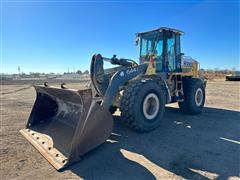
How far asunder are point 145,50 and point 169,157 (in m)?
4.17

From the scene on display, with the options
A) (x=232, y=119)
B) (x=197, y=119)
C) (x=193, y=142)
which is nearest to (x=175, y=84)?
(x=197, y=119)

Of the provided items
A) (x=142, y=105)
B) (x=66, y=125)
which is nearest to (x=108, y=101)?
(x=142, y=105)

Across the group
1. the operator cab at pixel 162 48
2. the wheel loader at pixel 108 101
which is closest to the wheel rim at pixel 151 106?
the wheel loader at pixel 108 101

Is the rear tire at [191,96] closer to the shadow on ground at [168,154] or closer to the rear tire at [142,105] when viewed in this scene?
the shadow on ground at [168,154]

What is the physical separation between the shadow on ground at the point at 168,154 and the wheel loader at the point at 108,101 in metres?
0.31

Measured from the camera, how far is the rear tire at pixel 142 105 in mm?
4723

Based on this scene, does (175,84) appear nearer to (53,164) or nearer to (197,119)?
(197,119)

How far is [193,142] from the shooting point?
471 centimetres

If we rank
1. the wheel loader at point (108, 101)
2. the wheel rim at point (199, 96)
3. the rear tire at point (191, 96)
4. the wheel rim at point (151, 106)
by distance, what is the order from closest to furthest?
the wheel loader at point (108, 101)
the wheel rim at point (151, 106)
the rear tire at point (191, 96)
the wheel rim at point (199, 96)

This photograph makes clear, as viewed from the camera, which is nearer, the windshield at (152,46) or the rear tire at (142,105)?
the rear tire at (142,105)

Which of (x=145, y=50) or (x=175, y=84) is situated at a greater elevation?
(x=145, y=50)

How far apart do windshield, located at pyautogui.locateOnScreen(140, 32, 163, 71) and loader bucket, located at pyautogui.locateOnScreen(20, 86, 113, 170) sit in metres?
3.15

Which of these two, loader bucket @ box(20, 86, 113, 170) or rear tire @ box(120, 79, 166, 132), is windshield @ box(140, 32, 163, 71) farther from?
loader bucket @ box(20, 86, 113, 170)

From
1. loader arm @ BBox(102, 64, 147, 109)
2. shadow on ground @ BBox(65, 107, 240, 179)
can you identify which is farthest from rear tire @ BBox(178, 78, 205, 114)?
loader arm @ BBox(102, 64, 147, 109)
